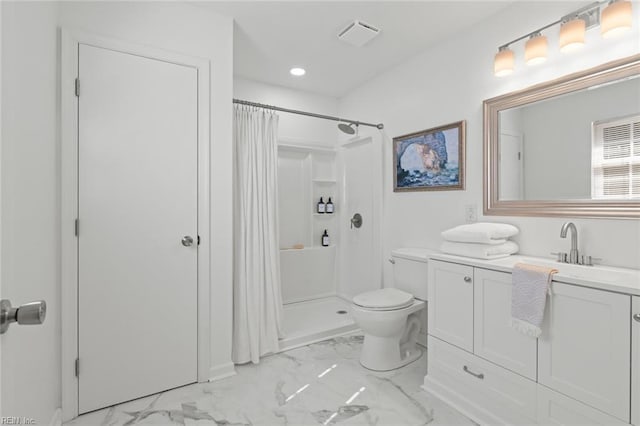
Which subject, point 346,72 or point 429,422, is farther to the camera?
point 346,72

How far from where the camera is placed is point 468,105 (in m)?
2.34

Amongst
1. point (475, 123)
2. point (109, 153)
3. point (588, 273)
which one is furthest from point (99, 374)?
point (475, 123)

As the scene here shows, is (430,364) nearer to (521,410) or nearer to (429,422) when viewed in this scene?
(429,422)

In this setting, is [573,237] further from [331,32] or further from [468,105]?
[331,32]

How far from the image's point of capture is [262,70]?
3088 millimetres

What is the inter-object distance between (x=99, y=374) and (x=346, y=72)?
A: 3.06 m

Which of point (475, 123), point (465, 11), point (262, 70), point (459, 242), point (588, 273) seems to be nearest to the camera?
point (588, 273)

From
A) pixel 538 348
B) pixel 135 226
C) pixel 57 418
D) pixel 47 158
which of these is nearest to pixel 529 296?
pixel 538 348

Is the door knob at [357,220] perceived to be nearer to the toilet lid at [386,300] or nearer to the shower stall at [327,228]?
the shower stall at [327,228]

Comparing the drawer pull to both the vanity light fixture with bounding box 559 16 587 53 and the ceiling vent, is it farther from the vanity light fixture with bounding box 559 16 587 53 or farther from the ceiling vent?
the ceiling vent

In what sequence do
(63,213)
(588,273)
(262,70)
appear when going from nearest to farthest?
(588,273), (63,213), (262,70)

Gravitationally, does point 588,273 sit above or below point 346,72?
below

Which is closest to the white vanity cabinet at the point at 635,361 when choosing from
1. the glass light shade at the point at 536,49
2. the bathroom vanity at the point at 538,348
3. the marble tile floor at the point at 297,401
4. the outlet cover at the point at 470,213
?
the bathroom vanity at the point at 538,348

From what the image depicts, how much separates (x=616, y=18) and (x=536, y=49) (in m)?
0.36
